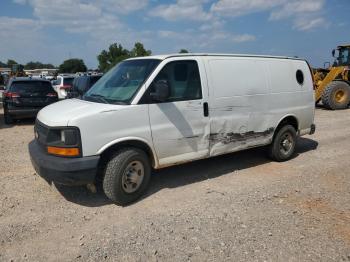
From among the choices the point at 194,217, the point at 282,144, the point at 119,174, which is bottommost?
the point at 194,217

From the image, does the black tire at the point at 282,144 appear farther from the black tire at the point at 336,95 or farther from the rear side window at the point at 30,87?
the black tire at the point at 336,95

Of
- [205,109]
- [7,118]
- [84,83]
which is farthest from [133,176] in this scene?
[7,118]

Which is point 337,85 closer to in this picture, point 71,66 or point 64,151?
point 64,151

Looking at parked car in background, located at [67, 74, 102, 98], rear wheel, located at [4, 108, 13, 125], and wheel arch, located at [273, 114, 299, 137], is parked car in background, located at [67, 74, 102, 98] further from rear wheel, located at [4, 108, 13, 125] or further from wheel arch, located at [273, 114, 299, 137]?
wheel arch, located at [273, 114, 299, 137]

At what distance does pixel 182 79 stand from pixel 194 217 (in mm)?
2018

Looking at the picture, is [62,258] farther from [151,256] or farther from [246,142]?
[246,142]

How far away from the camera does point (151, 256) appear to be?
3518 millimetres

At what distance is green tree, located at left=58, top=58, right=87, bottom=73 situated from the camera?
9875 centimetres

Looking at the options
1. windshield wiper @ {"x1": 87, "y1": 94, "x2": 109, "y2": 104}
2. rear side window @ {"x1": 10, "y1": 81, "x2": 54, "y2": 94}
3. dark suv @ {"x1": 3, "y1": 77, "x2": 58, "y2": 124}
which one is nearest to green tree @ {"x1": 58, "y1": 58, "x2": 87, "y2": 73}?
rear side window @ {"x1": 10, "y1": 81, "x2": 54, "y2": 94}

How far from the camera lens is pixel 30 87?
11234 mm

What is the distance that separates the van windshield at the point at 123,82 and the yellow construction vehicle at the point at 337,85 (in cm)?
1213

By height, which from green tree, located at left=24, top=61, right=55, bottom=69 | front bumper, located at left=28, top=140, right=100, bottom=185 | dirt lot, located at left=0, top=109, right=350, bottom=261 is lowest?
dirt lot, located at left=0, top=109, right=350, bottom=261

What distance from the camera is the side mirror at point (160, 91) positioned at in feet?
15.1

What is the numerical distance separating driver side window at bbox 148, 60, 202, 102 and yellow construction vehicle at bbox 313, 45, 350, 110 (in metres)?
11.6
